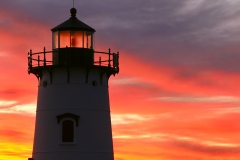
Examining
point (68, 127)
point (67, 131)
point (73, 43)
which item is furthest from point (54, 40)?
point (67, 131)

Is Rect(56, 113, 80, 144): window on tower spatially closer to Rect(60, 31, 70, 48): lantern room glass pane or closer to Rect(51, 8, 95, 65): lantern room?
Rect(51, 8, 95, 65): lantern room

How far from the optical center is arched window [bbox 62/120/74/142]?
39188 mm

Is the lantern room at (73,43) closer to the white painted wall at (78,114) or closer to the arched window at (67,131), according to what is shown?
the white painted wall at (78,114)

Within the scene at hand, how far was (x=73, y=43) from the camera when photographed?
1567 inches

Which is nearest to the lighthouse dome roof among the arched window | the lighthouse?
the lighthouse

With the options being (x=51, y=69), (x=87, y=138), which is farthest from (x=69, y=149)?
(x=51, y=69)

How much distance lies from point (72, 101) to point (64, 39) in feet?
10.8

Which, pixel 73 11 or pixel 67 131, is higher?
pixel 73 11

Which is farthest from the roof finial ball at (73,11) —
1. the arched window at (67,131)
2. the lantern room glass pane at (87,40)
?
the arched window at (67,131)

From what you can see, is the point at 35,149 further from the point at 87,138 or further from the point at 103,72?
the point at 103,72

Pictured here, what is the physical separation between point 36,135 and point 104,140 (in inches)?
143

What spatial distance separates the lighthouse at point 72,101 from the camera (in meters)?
39.2

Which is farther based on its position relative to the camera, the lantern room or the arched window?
the lantern room

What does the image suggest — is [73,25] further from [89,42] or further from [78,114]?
[78,114]
